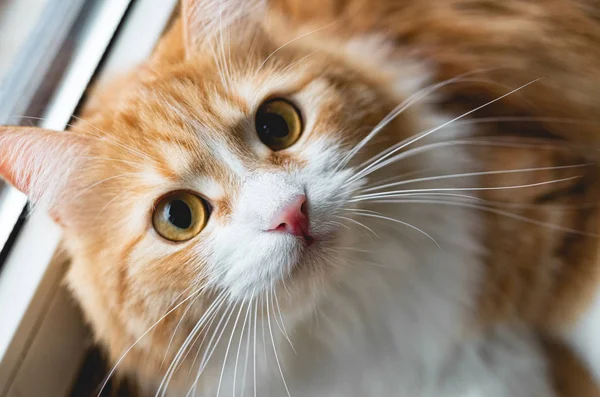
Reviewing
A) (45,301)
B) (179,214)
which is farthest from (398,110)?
(45,301)

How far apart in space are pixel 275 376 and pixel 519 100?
2.21 ft

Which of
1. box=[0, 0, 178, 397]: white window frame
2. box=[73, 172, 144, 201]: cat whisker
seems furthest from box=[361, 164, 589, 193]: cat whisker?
box=[0, 0, 178, 397]: white window frame

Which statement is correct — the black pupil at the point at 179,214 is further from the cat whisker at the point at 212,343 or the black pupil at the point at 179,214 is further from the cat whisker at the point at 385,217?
the cat whisker at the point at 385,217

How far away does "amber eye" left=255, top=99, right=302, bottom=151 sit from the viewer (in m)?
0.92

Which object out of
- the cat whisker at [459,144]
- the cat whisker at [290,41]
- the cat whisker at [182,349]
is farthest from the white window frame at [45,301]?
the cat whisker at [459,144]

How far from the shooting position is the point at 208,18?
979 mm

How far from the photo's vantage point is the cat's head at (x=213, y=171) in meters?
0.82

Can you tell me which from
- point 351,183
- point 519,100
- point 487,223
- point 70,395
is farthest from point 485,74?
point 70,395

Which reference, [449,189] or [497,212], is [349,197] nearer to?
[449,189]

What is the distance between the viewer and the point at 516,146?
1.04m

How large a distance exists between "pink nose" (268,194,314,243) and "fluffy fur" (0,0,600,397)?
17 mm

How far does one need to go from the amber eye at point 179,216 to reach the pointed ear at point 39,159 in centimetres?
16

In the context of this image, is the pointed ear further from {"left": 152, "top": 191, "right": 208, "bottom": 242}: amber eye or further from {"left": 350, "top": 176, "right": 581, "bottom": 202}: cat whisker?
{"left": 350, "top": 176, "right": 581, "bottom": 202}: cat whisker

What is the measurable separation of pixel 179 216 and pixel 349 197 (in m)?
0.26
